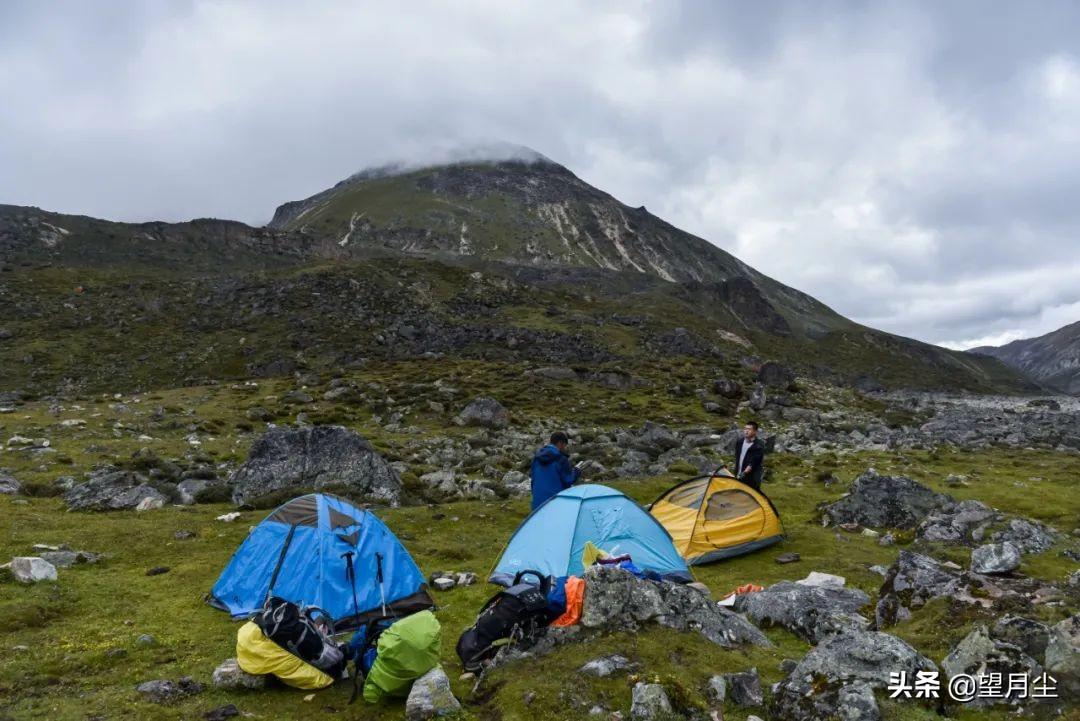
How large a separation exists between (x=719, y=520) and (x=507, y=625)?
8.51m

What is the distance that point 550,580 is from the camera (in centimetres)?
909

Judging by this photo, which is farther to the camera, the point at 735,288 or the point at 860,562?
the point at 735,288

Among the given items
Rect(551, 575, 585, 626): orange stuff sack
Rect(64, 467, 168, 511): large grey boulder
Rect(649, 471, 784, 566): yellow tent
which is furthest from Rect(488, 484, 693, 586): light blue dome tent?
Rect(64, 467, 168, 511): large grey boulder

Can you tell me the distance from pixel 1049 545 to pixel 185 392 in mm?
45882

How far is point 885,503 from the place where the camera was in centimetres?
1739

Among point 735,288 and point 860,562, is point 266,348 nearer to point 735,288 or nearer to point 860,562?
point 860,562

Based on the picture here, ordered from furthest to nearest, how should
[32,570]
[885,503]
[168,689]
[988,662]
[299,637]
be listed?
[885,503]
[32,570]
[299,637]
[168,689]
[988,662]

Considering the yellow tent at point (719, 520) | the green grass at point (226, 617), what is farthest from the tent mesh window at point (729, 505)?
the green grass at point (226, 617)

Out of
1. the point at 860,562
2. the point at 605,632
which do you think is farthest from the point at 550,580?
the point at 860,562

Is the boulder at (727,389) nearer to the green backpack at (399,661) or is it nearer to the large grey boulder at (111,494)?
the large grey boulder at (111,494)

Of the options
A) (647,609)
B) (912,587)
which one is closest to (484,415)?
(912,587)

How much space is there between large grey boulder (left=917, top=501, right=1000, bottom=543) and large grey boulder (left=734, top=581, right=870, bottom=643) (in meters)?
5.25

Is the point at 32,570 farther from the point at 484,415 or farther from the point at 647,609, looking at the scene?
the point at 484,415

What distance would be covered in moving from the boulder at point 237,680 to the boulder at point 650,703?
4976 millimetres
